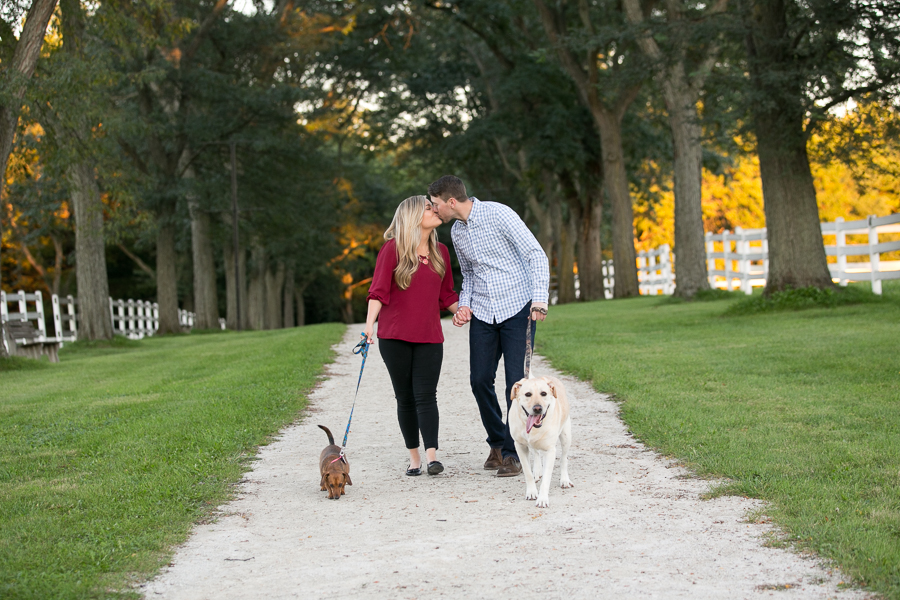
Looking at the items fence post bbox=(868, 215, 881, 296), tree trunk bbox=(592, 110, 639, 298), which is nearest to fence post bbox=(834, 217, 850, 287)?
fence post bbox=(868, 215, 881, 296)

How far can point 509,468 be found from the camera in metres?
6.71

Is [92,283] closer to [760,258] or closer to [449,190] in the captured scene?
[760,258]

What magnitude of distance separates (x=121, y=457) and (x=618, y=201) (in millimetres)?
24186

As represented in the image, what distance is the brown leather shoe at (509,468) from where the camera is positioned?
264 inches

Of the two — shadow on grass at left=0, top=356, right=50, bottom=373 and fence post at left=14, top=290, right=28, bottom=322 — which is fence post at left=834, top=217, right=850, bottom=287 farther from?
fence post at left=14, top=290, right=28, bottom=322

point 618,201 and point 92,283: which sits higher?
point 618,201

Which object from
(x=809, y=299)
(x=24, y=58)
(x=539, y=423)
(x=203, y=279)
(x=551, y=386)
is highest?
(x=24, y=58)

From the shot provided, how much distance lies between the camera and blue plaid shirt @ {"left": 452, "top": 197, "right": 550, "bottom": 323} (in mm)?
6570

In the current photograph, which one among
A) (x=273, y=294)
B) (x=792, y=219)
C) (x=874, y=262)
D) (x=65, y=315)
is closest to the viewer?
(x=792, y=219)

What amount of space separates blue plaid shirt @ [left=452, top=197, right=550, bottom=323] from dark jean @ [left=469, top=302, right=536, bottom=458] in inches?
3.6

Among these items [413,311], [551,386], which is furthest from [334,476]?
[551,386]

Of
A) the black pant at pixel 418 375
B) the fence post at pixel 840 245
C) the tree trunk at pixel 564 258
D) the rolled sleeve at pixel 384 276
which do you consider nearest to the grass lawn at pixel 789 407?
the black pant at pixel 418 375

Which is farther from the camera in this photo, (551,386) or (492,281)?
(492,281)

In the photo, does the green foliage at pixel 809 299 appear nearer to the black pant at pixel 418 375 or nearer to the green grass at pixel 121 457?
the green grass at pixel 121 457
